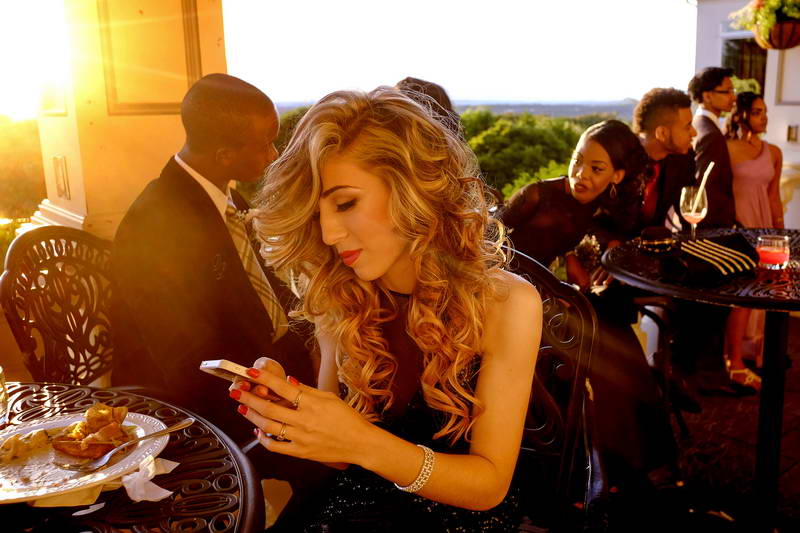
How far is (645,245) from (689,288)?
1.95 ft

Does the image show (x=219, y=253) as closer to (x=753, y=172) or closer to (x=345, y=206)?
(x=345, y=206)

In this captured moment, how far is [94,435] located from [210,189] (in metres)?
1.44

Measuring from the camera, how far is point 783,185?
6.26 meters

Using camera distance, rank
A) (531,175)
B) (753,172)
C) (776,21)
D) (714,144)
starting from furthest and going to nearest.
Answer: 1. (776,21)
2. (531,175)
3. (753,172)
4. (714,144)

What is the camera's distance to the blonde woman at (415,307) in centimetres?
147

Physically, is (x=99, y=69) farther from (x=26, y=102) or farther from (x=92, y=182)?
(x=26, y=102)

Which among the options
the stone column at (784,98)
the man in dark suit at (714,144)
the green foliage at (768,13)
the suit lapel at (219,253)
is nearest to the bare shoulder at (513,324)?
the suit lapel at (219,253)

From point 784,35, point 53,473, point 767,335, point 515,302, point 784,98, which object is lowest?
point 767,335

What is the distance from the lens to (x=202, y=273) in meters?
2.34

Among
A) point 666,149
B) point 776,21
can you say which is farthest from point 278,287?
point 776,21

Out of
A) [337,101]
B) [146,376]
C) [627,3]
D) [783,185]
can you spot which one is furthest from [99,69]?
[783,185]

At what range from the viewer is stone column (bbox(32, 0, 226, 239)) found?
293cm

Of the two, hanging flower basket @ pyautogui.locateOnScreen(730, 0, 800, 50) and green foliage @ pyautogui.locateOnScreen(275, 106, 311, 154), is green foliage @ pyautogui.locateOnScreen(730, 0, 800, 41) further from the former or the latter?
green foliage @ pyautogui.locateOnScreen(275, 106, 311, 154)

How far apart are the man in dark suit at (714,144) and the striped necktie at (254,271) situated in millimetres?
3069
